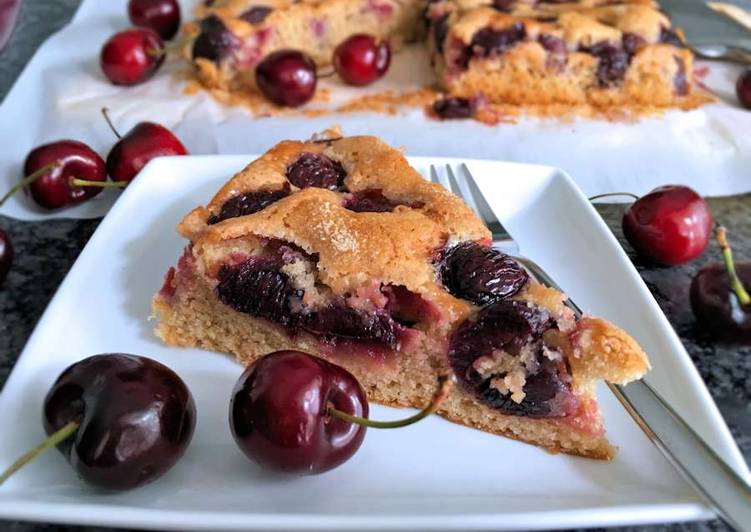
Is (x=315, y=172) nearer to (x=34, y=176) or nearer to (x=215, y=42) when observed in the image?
(x=34, y=176)

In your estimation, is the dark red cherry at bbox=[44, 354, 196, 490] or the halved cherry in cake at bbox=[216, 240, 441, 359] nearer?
the dark red cherry at bbox=[44, 354, 196, 490]

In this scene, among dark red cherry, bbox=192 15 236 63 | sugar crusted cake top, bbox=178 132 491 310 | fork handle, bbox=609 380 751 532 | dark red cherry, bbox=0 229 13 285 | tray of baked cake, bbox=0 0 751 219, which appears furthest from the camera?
dark red cherry, bbox=192 15 236 63

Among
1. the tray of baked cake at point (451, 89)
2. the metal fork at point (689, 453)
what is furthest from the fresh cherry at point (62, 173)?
the metal fork at point (689, 453)

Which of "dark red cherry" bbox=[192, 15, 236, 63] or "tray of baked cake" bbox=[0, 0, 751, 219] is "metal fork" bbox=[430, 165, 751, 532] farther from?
"dark red cherry" bbox=[192, 15, 236, 63]

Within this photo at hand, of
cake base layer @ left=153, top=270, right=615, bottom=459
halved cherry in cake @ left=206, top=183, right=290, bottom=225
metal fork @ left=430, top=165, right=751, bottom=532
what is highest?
halved cherry in cake @ left=206, top=183, right=290, bottom=225

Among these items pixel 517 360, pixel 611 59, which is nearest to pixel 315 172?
pixel 517 360

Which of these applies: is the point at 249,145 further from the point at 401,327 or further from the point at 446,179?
the point at 401,327

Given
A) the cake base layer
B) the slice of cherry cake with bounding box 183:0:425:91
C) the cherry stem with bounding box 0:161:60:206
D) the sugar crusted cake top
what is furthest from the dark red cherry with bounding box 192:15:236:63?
the cake base layer
